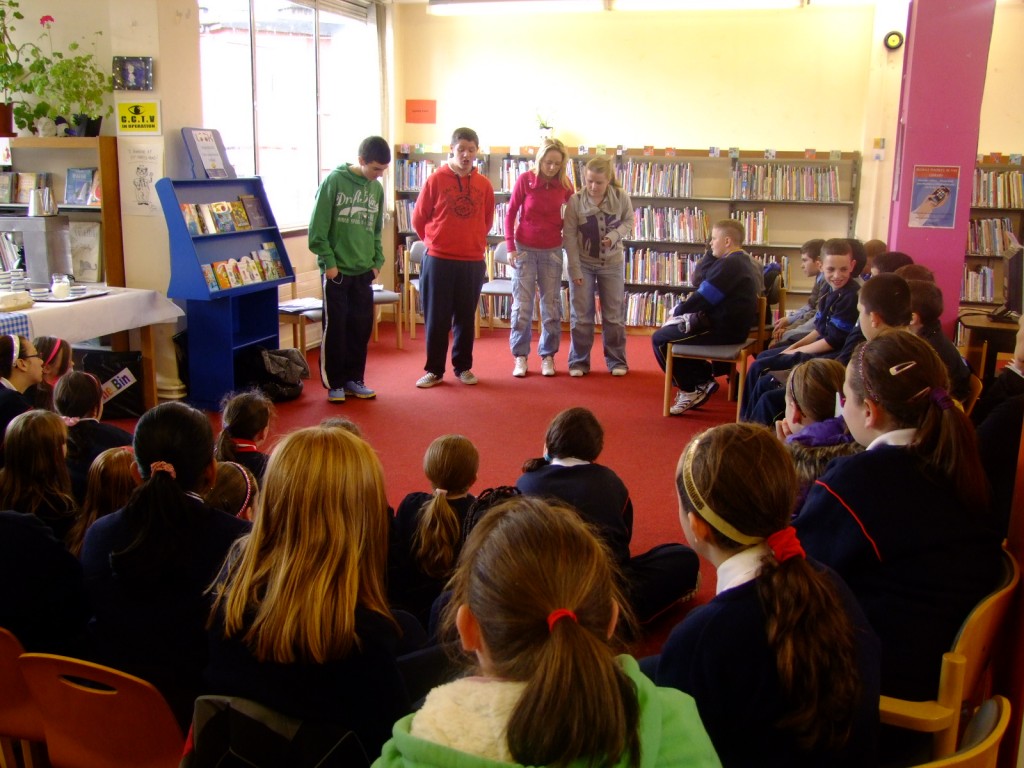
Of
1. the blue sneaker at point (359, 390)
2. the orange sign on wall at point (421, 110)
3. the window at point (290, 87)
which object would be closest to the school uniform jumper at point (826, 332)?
the blue sneaker at point (359, 390)

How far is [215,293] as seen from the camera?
16.8 ft

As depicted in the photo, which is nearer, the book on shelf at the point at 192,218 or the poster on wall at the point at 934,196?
the book on shelf at the point at 192,218

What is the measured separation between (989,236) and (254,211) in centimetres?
555

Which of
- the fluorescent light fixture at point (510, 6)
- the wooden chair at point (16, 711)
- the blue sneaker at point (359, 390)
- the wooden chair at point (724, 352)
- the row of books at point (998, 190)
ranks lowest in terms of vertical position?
the blue sneaker at point (359, 390)

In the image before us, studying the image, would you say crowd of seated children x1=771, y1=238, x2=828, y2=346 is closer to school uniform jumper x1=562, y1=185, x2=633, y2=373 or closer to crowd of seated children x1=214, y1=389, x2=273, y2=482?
school uniform jumper x1=562, y1=185, x2=633, y2=373

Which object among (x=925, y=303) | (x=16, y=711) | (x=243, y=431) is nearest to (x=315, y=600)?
(x=16, y=711)

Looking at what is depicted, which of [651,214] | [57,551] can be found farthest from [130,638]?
[651,214]

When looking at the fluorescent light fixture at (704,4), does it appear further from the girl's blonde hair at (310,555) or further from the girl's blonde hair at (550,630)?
the girl's blonde hair at (550,630)

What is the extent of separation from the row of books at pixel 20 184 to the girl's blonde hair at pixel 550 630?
514 cm

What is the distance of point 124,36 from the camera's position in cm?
503

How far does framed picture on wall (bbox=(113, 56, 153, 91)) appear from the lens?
198 inches

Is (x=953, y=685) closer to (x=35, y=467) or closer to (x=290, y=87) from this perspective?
(x=35, y=467)

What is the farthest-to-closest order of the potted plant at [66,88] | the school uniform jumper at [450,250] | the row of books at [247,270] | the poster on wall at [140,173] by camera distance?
the school uniform jumper at [450,250] < the row of books at [247,270] < the poster on wall at [140,173] < the potted plant at [66,88]

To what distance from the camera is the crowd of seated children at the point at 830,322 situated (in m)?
4.51
